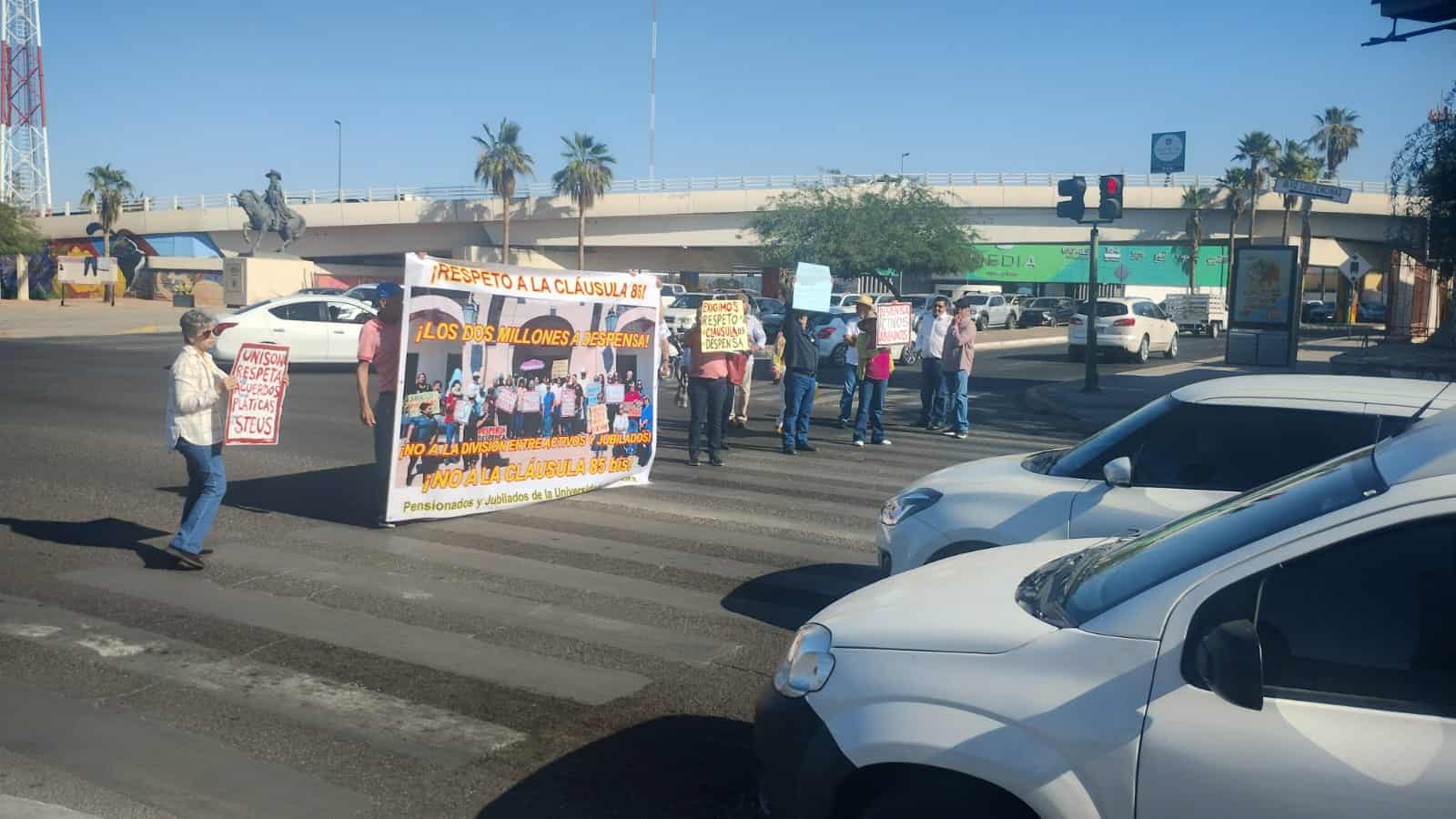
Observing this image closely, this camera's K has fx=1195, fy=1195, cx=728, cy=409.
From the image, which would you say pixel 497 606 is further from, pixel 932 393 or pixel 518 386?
pixel 932 393

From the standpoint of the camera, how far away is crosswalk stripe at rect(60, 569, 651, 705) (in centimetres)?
579

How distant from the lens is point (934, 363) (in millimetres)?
16641

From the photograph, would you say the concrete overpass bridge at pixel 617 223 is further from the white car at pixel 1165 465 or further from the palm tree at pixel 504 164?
the white car at pixel 1165 465

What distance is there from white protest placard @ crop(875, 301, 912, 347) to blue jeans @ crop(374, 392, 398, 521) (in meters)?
6.98

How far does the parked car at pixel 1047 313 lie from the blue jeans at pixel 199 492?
5103 cm

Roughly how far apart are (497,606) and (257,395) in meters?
2.74

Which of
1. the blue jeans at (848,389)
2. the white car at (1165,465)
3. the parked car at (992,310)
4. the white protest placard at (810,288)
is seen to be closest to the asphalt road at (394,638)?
the white car at (1165,465)

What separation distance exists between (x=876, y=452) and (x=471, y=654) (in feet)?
27.8

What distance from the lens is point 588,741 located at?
16.5ft

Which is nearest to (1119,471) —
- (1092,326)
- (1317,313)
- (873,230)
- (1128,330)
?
(1092,326)

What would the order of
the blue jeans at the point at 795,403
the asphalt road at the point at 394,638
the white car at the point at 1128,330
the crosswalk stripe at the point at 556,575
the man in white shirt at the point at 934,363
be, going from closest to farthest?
1. the asphalt road at the point at 394,638
2. the crosswalk stripe at the point at 556,575
3. the blue jeans at the point at 795,403
4. the man in white shirt at the point at 934,363
5. the white car at the point at 1128,330

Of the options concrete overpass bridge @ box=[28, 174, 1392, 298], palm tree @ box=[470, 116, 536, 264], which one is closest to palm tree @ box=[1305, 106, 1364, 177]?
concrete overpass bridge @ box=[28, 174, 1392, 298]

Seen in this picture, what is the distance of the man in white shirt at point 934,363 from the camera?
16.3 meters

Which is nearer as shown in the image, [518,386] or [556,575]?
[556,575]
